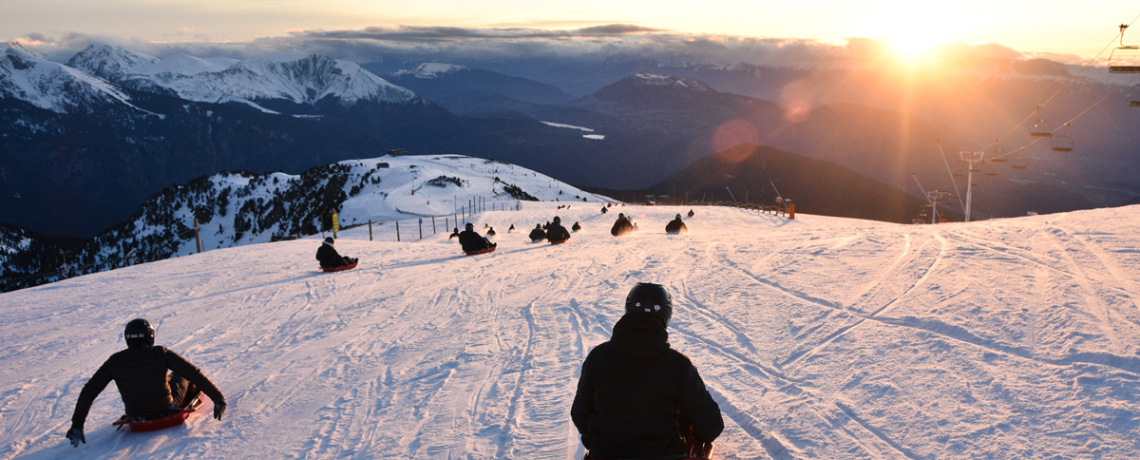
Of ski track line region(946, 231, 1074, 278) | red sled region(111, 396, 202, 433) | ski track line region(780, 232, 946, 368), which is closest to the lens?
red sled region(111, 396, 202, 433)

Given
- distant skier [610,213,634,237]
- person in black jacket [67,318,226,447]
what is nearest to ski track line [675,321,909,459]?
person in black jacket [67,318,226,447]

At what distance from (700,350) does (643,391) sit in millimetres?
4185

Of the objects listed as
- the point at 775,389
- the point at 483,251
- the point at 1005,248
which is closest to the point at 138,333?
the point at 775,389

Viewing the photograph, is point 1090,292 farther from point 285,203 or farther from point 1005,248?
point 285,203

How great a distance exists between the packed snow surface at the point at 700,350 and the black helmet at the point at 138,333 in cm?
102

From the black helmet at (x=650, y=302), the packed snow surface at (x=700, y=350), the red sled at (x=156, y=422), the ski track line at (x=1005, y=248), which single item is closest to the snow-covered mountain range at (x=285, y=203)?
the packed snow surface at (x=700, y=350)

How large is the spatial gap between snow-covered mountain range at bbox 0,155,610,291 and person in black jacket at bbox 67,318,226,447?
55946 mm

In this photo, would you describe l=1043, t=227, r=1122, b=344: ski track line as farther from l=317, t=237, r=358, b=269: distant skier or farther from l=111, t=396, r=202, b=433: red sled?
l=317, t=237, r=358, b=269: distant skier

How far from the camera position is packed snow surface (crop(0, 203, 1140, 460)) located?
5.38 metres

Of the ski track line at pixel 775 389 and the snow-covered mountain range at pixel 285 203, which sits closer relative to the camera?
the ski track line at pixel 775 389

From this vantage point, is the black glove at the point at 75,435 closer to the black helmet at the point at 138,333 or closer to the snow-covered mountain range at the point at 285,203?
the black helmet at the point at 138,333

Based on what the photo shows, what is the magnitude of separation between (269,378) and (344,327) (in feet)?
8.30

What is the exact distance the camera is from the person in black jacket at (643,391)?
12.3 feet

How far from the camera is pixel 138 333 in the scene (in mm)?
5590
